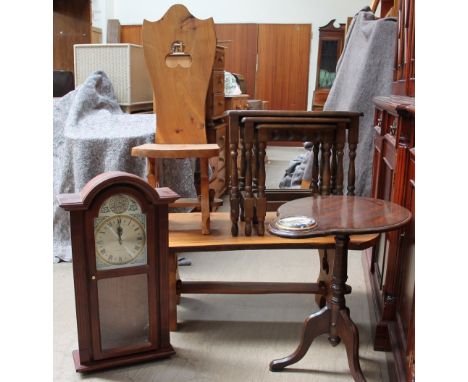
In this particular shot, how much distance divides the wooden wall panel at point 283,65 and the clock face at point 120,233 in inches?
277

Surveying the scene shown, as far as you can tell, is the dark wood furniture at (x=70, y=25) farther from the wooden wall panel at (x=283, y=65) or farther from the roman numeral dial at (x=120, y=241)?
the wooden wall panel at (x=283, y=65)

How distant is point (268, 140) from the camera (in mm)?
2010

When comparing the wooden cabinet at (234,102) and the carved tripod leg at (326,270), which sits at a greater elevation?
the wooden cabinet at (234,102)

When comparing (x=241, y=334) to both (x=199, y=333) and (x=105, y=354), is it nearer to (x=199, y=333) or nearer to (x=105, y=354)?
(x=199, y=333)

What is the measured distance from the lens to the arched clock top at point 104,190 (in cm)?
175

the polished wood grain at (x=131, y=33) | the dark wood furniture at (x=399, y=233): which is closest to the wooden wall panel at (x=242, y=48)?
the polished wood grain at (x=131, y=33)

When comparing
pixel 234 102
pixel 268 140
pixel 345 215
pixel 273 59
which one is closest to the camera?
pixel 345 215

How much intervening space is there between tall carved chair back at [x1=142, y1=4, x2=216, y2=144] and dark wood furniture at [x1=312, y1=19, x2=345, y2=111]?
5448 millimetres

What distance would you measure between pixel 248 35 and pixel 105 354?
7529 millimetres

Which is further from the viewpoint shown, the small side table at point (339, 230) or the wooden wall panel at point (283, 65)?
the wooden wall panel at point (283, 65)

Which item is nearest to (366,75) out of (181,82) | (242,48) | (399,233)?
(181,82)

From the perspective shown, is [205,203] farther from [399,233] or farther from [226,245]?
[399,233]

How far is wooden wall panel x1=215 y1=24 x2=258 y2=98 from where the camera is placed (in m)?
8.55

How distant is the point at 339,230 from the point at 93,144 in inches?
76.5
